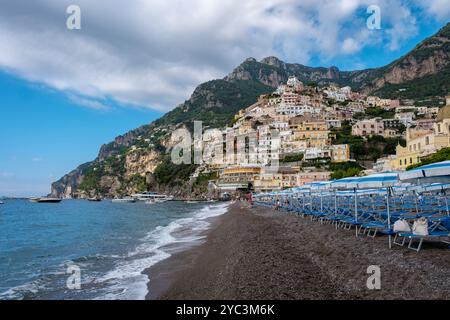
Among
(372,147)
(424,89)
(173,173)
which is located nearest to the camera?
(372,147)

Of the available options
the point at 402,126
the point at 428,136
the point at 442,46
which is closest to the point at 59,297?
the point at 428,136

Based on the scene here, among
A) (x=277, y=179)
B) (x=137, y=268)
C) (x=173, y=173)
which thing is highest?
(x=173, y=173)

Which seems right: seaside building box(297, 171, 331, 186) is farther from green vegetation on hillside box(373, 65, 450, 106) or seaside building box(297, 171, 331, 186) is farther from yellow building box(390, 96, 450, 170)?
green vegetation on hillside box(373, 65, 450, 106)

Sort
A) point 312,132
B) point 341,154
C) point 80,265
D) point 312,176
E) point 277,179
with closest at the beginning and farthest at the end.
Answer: point 80,265 → point 312,176 → point 341,154 → point 277,179 → point 312,132

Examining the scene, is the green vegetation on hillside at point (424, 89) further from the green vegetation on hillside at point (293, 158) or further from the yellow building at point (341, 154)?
the green vegetation on hillside at point (293, 158)

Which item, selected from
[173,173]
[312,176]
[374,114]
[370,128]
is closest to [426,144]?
[312,176]

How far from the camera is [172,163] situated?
148 m

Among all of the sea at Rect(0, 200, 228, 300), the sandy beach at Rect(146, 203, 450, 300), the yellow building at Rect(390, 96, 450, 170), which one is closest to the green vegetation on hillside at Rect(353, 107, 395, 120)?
the yellow building at Rect(390, 96, 450, 170)

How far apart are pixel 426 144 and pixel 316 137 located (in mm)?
51602

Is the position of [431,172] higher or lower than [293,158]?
lower

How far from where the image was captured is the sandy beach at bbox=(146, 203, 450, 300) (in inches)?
273

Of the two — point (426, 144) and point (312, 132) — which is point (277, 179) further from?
point (426, 144)

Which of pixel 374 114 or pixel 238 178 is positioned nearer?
pixel 238 178

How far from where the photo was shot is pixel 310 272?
8812 millimetres
